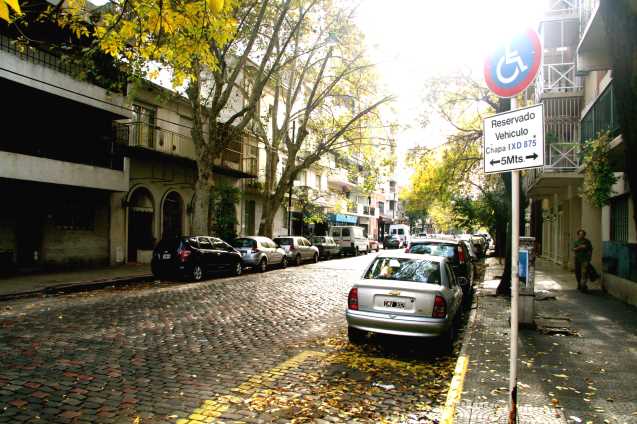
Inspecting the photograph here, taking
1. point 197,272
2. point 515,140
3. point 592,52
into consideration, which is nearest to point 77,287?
point 197,272

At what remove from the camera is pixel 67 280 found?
1448cm

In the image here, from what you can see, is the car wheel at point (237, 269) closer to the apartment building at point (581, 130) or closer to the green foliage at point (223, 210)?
the green foliage at point (223, 210)

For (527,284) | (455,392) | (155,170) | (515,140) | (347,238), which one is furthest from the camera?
(347,238)

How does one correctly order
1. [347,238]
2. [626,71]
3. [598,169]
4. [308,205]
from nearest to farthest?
[626,71]
[598,169]
[347,238]
[308,205]

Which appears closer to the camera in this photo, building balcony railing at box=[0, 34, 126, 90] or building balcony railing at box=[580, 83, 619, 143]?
building balcony railing at box=[580, 83, 619, 143]

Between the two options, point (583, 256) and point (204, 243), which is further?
point (204, 243)

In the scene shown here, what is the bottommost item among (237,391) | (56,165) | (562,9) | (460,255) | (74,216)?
(237,391)

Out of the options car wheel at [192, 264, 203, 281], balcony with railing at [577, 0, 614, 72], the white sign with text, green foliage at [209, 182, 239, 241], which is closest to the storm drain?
the white sign with text

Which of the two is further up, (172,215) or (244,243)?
(172,215)

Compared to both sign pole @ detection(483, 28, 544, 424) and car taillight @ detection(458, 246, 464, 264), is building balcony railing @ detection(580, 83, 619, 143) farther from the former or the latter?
sign pole @ detection(483, 28, 544, 424)

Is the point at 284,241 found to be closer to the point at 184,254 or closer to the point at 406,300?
the point at 184,254

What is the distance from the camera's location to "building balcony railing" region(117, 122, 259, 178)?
1977 centimetres

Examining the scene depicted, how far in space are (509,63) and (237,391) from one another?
450 cm

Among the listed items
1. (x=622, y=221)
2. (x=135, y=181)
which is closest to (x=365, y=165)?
(x=135, y=181)
